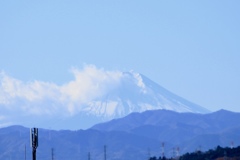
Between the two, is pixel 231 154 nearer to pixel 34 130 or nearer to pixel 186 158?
pixel 186 158

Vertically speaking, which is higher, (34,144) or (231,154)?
(231,154)

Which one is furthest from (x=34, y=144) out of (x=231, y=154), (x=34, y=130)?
(x=231, y=154)

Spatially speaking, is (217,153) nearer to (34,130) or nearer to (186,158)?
(186,158)

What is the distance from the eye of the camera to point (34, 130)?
34.3 m

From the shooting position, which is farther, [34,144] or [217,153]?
[217,153]

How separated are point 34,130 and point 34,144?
88cm

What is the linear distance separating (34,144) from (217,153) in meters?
107

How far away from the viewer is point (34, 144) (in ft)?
114

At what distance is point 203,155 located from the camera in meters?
→ 138

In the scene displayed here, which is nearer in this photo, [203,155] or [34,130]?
[34,130]

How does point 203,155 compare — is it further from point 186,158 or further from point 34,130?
point 34,130

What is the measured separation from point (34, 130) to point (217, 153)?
352ft

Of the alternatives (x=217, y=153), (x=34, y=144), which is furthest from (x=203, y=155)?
(x=34, y=144)

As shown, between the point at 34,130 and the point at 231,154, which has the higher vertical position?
the point at 231,154
